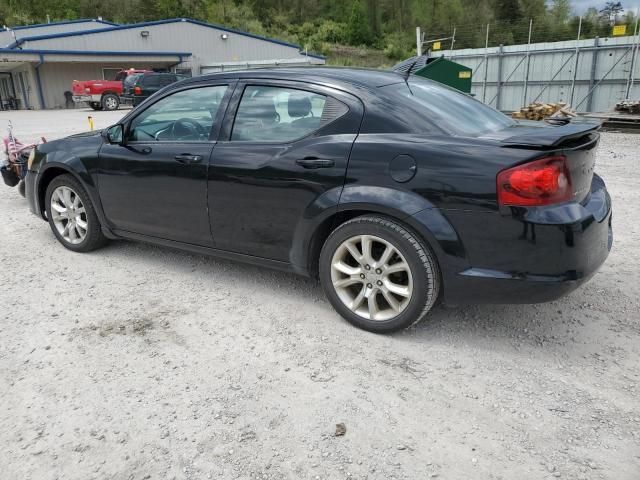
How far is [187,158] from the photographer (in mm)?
3779

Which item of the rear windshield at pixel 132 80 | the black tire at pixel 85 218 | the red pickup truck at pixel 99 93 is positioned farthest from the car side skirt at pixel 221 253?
the red pickup truck at pixel 99 93

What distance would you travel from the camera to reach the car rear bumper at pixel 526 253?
107 inches

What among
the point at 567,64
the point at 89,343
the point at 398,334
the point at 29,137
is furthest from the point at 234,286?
the point at 567,64

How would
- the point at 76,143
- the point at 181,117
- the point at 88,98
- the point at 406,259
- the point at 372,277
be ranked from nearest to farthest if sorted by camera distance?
the point at 406,259
the point at 372,277
the point at 181,117
the point at 76,143
the point at 88,98

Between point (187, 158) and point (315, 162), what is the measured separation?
106 cm

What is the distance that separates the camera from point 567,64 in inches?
720

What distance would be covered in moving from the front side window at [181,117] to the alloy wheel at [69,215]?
93 centimetres

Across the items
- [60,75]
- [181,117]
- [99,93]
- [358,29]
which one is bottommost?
[99,93]

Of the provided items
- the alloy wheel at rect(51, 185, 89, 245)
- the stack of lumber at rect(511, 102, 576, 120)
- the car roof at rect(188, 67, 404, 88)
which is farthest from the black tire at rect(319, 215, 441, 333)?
the stack of lumber at rect(511, 102, 576, 120)

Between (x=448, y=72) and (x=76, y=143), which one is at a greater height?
(x=448, y=72)

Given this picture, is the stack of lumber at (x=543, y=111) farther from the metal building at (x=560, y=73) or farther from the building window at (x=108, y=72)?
the building window at (x=108, y=72)

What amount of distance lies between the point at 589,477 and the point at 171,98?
3596mm

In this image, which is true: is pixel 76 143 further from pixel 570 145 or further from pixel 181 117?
pixel 570 145

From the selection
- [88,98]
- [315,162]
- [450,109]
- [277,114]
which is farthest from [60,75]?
[450,109]
